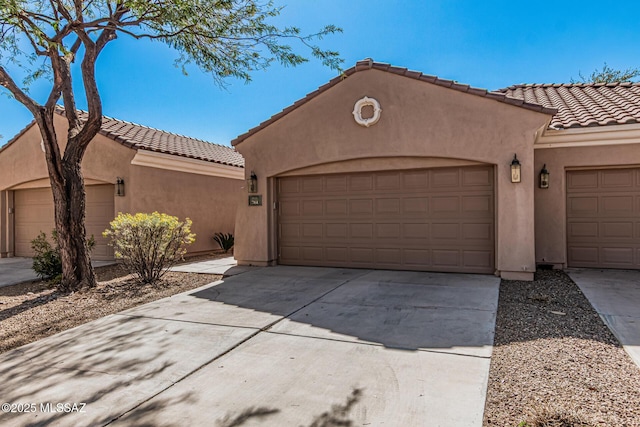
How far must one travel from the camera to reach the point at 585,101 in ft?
33.5

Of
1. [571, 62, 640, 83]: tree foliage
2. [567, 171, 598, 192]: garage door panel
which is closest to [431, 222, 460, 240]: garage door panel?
[567, 171, 598, 192]: garage door panel

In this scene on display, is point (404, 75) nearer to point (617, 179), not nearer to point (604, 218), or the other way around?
point (617, 179)

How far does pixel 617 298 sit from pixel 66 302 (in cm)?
902

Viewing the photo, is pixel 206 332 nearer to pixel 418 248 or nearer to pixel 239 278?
pixel 239 278

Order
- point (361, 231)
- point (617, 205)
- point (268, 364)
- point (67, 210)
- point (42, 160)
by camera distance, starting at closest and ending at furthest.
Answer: point (268, 364), point (67, 210), point (617, 205), point (361, 231), point (42, 160)

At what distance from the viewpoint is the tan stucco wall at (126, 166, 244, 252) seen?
36.6ft

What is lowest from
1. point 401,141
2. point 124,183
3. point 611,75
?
point 124,183

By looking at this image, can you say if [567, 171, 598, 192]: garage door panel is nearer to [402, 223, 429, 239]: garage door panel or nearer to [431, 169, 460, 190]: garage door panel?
[431, 169, 460, 190]: garage door panel

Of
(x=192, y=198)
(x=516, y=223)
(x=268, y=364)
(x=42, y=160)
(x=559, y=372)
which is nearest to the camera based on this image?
(x=559, y=372)

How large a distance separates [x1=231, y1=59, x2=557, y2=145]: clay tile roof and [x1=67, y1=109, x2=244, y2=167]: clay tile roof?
10.5 ft

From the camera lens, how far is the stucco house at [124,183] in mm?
11148

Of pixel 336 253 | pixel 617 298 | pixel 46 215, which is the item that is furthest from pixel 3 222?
pixel 617 298

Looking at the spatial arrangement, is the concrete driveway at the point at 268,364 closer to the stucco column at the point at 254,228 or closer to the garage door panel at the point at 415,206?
the garage door panel at the point at 415,206

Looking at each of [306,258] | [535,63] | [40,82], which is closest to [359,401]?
[306,258]
